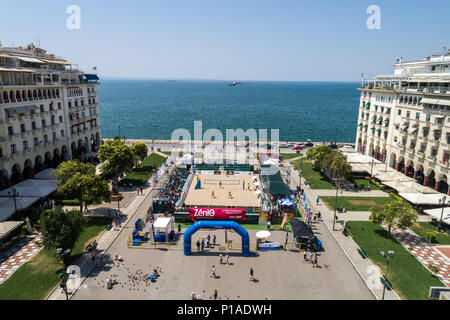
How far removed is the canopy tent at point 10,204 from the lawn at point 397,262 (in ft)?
132

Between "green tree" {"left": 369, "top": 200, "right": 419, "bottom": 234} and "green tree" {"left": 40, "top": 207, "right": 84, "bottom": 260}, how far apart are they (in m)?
32.4

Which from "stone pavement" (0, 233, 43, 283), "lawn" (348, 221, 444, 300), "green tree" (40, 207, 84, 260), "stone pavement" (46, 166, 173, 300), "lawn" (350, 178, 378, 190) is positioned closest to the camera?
"stone pavement" (46, 166, 173, 300)

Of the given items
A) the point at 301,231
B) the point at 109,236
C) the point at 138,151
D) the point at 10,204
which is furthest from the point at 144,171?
the point at 301,231

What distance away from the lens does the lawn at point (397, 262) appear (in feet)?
86.1

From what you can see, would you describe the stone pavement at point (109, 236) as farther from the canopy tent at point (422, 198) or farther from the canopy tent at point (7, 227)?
the canopy tent at point (422, 198)

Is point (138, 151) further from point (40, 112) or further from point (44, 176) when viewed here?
point (40, 112)

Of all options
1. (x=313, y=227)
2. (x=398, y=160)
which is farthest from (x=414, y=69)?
(x=313, y=227)

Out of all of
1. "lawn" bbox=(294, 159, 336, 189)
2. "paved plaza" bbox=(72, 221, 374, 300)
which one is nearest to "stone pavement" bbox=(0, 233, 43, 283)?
"paved plaza" bbox=(72, 221, 374, 300)

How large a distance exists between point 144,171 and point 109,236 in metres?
25.4

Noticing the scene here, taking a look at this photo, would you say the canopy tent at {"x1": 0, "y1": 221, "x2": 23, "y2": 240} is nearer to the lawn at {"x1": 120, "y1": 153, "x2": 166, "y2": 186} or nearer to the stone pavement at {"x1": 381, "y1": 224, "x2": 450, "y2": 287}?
the lawn at {"x1": 120, "y1": 153, "x2": 166, "y2": 186}

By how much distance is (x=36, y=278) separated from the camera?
2695 centimetres

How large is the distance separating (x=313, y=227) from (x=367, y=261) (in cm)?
824

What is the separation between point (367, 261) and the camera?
30359mm

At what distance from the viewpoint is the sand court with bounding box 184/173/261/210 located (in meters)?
42.2
